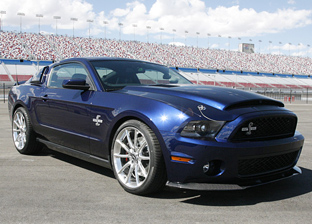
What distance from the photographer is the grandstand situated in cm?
4814

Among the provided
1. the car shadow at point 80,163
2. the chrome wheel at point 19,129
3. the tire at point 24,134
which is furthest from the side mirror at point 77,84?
the chrome wheel at point 19,129

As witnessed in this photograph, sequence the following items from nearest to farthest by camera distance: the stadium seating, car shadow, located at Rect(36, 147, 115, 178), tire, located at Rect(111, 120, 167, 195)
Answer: tire, located at Rect(111, 120, 167, 195) → car shadow, located at Rect(36, 147, 115, 178) → the stadium seating

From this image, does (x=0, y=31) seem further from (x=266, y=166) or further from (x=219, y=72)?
(x=266, y=166)

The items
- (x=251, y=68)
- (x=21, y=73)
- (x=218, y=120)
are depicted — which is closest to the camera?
(x=218, y=120)

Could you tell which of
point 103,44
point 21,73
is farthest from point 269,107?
point 103,44

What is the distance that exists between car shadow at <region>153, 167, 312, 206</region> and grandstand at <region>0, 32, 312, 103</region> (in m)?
38.9

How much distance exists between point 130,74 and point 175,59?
60644 millimetres

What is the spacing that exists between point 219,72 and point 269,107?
57412 mm

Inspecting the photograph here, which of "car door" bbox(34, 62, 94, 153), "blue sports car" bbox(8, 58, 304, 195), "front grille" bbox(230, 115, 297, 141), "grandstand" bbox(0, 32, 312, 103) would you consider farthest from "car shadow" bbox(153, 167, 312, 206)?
"grandstand" bbox(0, 32, 312, 103)

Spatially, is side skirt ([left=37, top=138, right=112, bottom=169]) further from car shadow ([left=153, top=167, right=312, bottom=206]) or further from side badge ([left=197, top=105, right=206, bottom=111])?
side badge ([left=197, top=105, right=206, bottom=111])

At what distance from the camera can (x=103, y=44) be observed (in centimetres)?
6394

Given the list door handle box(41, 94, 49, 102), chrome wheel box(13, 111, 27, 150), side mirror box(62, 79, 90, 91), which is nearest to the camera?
side mirror box(62, 79, 90, 91)

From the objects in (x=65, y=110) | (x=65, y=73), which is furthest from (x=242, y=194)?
(x=65, y=73)

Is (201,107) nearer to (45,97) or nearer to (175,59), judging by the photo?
(45,97)
